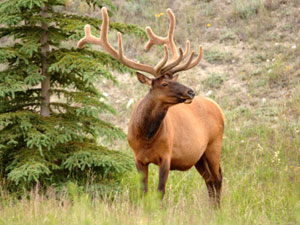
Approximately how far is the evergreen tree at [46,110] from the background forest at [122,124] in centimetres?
2

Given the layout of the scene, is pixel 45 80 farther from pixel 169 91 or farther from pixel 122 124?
pixel 122 124

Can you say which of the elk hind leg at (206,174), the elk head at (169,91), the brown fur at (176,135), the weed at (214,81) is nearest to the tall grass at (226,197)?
the elk hind leg at (206,174)

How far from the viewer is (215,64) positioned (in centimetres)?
1316

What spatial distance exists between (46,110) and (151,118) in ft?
5.09

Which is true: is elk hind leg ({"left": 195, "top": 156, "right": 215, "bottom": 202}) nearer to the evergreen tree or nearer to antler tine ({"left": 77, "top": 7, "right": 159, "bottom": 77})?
the evergreen tree

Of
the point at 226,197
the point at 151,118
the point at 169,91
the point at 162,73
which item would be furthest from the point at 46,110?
the point at 226,197

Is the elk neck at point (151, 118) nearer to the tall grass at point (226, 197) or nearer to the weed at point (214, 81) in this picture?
the tall grass at point (226, 197)

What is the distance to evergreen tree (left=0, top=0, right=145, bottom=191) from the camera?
6297mm

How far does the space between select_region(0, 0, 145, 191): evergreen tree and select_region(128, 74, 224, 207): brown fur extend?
49 centimetres

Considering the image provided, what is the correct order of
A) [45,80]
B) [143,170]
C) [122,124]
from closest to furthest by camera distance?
[143,170]
[45,80]
[122,124]

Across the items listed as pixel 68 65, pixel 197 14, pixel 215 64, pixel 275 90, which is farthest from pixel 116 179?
pixel 197 14

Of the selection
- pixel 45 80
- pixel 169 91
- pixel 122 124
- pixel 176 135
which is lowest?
pixel 176 135

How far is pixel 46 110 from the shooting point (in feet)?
22.8

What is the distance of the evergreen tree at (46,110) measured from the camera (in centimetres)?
630
